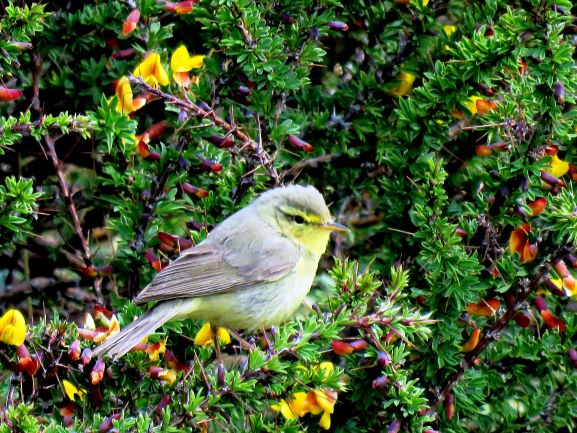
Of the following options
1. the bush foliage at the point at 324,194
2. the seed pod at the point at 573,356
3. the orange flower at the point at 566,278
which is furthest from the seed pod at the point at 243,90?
the seed pod at the point at 573,356

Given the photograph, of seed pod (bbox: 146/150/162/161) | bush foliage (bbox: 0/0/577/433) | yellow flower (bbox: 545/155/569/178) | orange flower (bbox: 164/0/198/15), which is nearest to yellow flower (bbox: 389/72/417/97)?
bush foliage (bbox: 0/0/577/433)

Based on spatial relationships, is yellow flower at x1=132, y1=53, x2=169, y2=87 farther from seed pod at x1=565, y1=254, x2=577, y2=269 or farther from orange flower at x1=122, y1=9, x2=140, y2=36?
seed pod at x1=565, y1=254, x2=577, y2=269

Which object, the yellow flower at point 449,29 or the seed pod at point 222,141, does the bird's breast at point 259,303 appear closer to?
the seed pod at point 222,141

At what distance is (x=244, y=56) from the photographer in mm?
3865

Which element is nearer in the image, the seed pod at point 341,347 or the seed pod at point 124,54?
the seed pod at point 341,347

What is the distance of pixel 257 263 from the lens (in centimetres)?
447

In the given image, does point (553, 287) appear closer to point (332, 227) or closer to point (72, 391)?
point (332, 227)

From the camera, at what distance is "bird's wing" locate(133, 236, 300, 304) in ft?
13.5

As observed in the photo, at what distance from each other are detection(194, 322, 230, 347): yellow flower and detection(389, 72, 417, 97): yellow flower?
146 centimetres

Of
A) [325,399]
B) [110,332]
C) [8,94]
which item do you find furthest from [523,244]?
[8,94]

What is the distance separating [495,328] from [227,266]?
4.52 feet

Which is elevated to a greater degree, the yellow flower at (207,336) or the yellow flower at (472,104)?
the yellow flower at (472,104)

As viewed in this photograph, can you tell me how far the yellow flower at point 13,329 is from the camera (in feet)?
10.9

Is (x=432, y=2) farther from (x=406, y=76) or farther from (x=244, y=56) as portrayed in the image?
(x=244, y=56)
